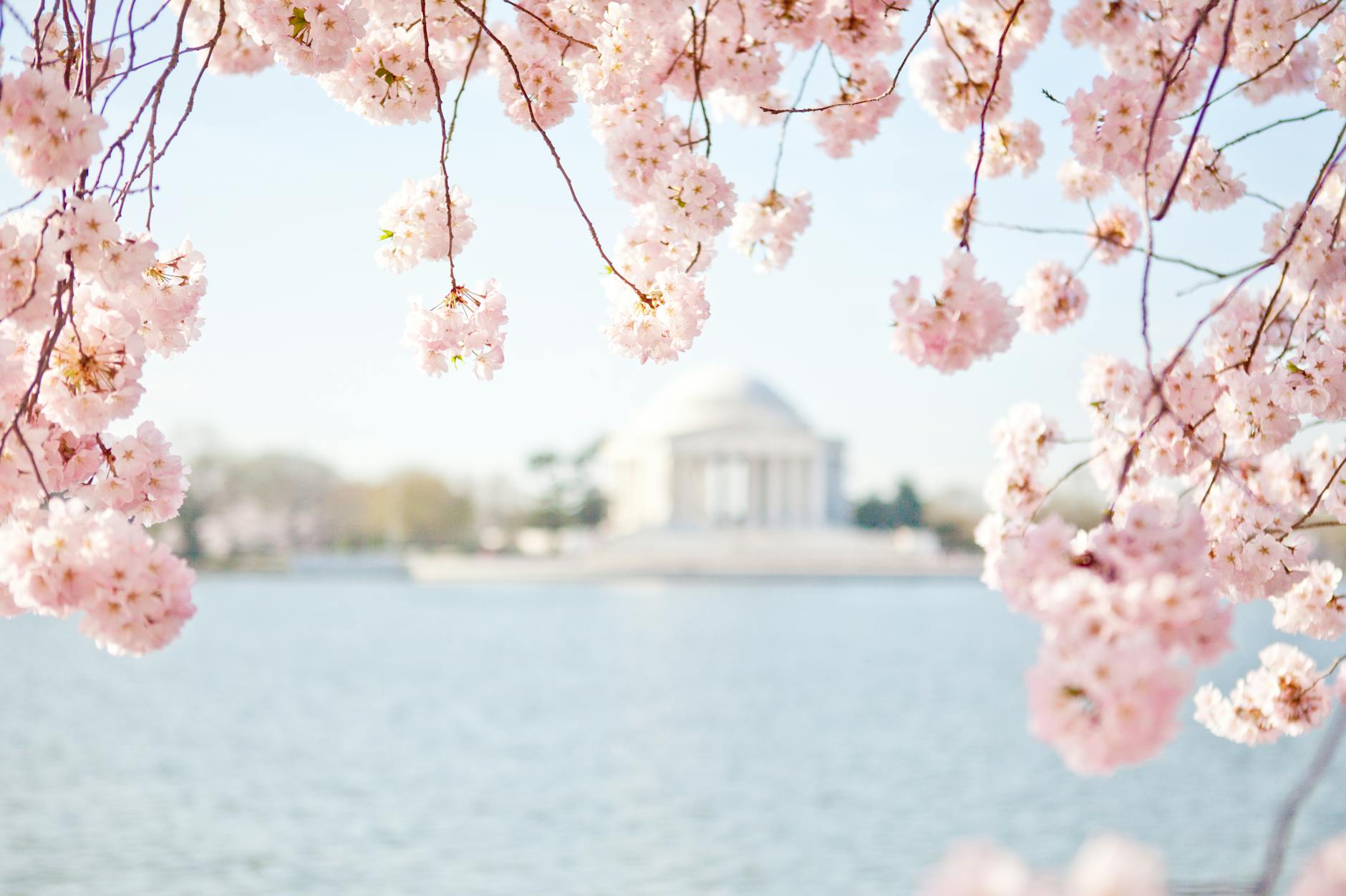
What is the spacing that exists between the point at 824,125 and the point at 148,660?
29589mm

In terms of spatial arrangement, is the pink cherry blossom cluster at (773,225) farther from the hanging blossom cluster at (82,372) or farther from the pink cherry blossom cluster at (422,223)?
the hanging blossom cluster at (82,372)

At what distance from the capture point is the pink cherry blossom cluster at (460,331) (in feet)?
10.3

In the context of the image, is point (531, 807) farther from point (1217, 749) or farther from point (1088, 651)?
point (1088, 651)

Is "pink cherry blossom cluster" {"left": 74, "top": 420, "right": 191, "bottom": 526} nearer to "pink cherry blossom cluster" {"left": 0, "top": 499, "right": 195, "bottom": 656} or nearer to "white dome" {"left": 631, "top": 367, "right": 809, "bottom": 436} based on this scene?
"pink cherry blossom cluster" {"left": 0, "top": 499, "right": 195, "bottom": 656}

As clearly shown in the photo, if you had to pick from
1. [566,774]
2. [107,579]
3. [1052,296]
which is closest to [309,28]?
[107,579]

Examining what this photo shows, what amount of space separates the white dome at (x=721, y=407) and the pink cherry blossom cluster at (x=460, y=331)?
215 ft

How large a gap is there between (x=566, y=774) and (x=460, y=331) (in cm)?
1491

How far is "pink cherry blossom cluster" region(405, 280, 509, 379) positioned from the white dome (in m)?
65.5

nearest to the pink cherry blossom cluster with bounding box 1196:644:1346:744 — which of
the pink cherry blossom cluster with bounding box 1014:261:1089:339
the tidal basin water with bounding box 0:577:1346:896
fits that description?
the pink cherry blossom cluster with bounding box 1014:261:1089:339

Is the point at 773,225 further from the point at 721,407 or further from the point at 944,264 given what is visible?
the point at 721,407

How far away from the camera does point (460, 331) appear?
10.3 ft

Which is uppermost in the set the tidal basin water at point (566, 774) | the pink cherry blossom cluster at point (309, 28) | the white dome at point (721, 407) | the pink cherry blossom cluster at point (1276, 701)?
the white dome at point (721, 407)

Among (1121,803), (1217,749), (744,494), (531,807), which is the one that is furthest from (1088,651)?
(744,494)

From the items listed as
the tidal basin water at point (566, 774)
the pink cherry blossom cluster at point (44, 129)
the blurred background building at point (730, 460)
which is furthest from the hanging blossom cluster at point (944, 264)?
the blurred background building at point (730, 460)
